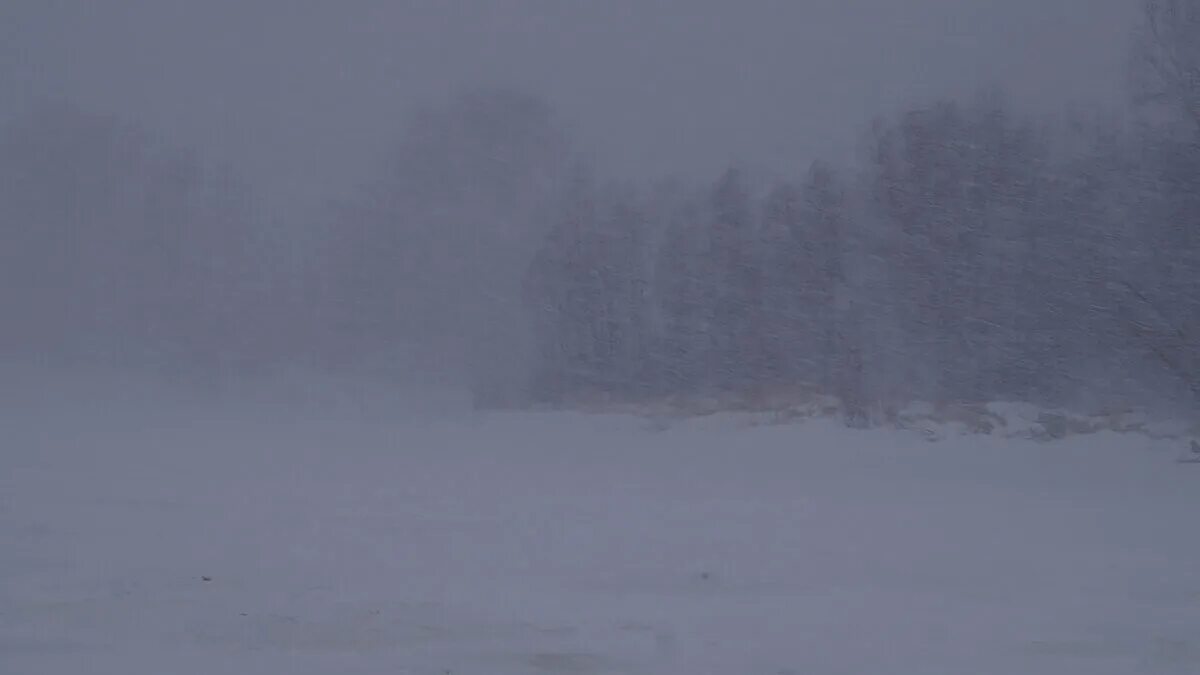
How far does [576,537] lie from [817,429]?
11144 millimetres

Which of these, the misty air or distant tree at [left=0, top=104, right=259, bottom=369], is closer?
the misty air

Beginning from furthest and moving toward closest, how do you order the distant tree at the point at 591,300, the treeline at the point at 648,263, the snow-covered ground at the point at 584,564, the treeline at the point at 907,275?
1. the distant tree at the point at 591,300
2. the treeline at the point at 648,263
3. the treeline at the point at 907,275
4. the snow-covered ground at the point at 584,564

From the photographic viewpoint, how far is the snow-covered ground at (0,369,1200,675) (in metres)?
5.52

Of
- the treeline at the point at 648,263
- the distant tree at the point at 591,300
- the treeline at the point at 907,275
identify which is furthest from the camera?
the distant tree at the point at 591,300

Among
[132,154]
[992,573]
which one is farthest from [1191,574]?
[132,154]

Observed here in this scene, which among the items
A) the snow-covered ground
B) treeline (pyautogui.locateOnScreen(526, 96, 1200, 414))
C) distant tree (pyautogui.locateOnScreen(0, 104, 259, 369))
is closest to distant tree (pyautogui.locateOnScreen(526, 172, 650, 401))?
treeline (pyautogui.locateOnScreen(526, 96, 1200, 414))

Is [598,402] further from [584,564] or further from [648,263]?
[584,564]

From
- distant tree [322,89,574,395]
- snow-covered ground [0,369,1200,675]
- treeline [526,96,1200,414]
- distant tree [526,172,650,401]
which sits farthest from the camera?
distant tree [322,89,574,395]

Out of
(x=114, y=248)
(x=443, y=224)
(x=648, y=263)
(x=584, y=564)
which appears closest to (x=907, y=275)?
(x=648, y=263)

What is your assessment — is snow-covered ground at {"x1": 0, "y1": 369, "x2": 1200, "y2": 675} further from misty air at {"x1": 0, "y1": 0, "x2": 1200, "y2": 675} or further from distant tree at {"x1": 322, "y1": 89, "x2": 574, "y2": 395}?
distant tree at {"x1": 322, "y1": 89, "x2": 574, "y2": 395}

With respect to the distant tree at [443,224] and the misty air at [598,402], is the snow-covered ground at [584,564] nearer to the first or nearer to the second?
the misty air at [598,402]

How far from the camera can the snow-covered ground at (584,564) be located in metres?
5.52

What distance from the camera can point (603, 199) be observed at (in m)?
29.6

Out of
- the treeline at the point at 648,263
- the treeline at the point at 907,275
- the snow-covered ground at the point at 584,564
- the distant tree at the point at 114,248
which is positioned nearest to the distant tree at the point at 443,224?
the treeline at the point at 648,263
